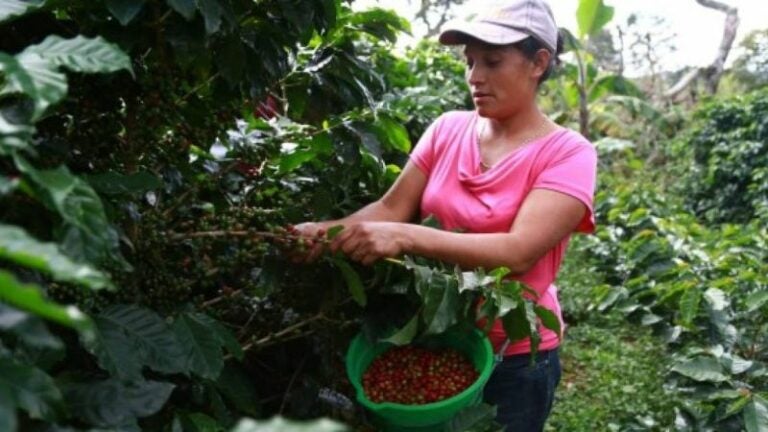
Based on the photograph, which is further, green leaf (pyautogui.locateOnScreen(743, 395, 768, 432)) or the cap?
green leaf (pyautogui.locateOnScreen(743, 395, 768, 432))

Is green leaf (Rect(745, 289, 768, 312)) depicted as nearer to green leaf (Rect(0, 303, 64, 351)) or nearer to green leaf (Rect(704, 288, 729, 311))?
green leaf (Rect(704, 288, 729, 311))

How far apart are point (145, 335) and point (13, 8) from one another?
0.47 metres

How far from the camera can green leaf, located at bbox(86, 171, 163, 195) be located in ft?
3.15

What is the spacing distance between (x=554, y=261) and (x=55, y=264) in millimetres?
1371

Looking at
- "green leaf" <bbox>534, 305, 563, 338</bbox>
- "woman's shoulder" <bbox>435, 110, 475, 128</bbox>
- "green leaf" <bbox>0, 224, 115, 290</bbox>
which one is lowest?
"green leaf" <bbox>534, 305, 563, 338</bbox>

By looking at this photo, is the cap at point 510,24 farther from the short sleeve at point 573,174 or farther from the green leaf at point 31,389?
the green leaf at point 31,389

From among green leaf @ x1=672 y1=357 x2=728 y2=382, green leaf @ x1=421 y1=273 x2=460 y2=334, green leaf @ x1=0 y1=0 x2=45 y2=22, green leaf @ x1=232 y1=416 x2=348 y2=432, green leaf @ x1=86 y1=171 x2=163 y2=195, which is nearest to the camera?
green leaf @ x1=232 y1=416 x2=348 y2=432

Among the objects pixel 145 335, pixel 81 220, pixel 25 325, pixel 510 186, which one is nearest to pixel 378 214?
pixel 510 186

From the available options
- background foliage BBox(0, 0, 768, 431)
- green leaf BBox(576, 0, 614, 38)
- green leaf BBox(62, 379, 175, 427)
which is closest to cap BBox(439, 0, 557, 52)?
background foliage BBox(0, 0, 768, 431)

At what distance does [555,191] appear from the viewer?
1.60m

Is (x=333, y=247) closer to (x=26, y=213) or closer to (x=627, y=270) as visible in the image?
(x=26, y=213)

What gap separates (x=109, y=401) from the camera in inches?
33.9

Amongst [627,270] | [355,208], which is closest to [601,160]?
[627,270]

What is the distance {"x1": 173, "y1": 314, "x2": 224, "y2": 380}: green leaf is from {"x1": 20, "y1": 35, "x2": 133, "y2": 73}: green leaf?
522 mm
